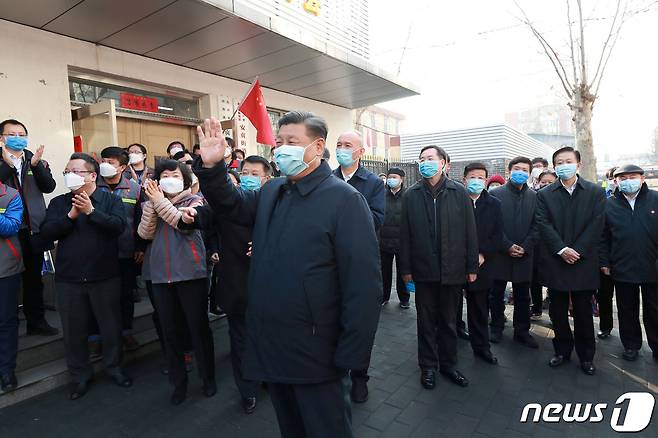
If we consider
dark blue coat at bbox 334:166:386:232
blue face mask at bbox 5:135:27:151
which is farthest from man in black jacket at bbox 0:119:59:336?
dark blue coat at bbox 334:166:386:232

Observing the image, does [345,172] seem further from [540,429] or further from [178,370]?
[540,429]

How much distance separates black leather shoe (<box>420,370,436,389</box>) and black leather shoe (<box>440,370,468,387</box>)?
16cm

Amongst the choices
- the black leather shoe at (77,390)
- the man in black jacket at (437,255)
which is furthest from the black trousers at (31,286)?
the man in black jacket at (437,255)

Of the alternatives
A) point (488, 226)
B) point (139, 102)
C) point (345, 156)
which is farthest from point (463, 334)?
point (139, 102)

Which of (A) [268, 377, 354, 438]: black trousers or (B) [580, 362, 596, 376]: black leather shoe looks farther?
(B) [580, 362, 596, 376]: black leather shoe

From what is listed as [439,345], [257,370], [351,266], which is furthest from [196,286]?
[439,345]

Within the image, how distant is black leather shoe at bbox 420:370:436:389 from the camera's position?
11.3 ft

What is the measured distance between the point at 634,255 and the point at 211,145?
4198 mm

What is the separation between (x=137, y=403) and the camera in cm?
332

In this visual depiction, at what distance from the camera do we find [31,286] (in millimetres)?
3902

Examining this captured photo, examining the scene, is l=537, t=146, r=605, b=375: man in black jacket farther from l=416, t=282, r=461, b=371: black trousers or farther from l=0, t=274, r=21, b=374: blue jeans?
l=0, t=274, r=21, b=374: blue jeans

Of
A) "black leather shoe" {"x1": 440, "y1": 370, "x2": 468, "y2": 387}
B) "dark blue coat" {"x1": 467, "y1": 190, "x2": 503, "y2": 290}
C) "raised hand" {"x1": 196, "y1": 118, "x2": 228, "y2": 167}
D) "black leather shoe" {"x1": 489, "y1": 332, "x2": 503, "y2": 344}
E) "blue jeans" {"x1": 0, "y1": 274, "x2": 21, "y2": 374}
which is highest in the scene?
"raised hand" {"x1": 196, "y1": 118, "x2": 228, "y2": 167}

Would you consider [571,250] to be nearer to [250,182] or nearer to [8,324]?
[250,182]

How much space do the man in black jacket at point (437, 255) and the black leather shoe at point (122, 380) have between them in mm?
2692
